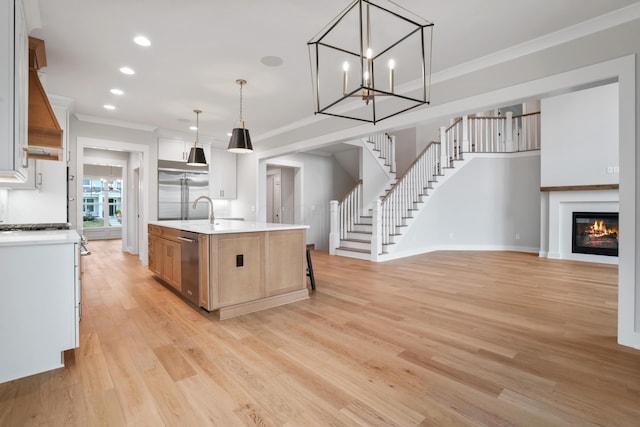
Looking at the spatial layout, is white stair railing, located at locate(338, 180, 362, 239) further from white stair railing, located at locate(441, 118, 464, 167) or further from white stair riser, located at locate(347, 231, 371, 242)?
white stair railing, located at locate(441, 118, 464, 167)

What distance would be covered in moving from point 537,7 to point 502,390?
9.55 ft

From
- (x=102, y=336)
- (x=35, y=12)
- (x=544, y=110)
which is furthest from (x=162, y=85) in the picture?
(x=544, y=110)

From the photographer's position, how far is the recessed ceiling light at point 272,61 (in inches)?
137

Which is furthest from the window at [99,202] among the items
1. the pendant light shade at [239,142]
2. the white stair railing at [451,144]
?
the white stair railing at [451,144]

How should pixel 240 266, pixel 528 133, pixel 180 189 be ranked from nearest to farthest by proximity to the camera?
pixel 240 266, pixel 180 189, pixel 528 133

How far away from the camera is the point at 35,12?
247 centimetres

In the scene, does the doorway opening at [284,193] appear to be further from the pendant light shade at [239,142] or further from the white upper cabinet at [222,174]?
the pendant light shade at [239,142]

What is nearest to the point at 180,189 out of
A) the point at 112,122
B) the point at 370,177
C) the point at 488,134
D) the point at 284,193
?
the point at 112,122

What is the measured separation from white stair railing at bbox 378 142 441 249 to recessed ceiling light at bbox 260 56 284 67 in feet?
12.2

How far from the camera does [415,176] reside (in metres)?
7.52

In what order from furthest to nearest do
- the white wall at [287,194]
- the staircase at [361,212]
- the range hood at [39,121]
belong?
the white wall at [287,194] → the staircase at [361,212] → the range hood at [39,121]

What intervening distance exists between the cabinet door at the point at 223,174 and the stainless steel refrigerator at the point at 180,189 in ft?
1.64

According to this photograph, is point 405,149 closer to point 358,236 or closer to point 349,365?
point 358,236

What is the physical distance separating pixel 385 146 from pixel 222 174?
428cm
